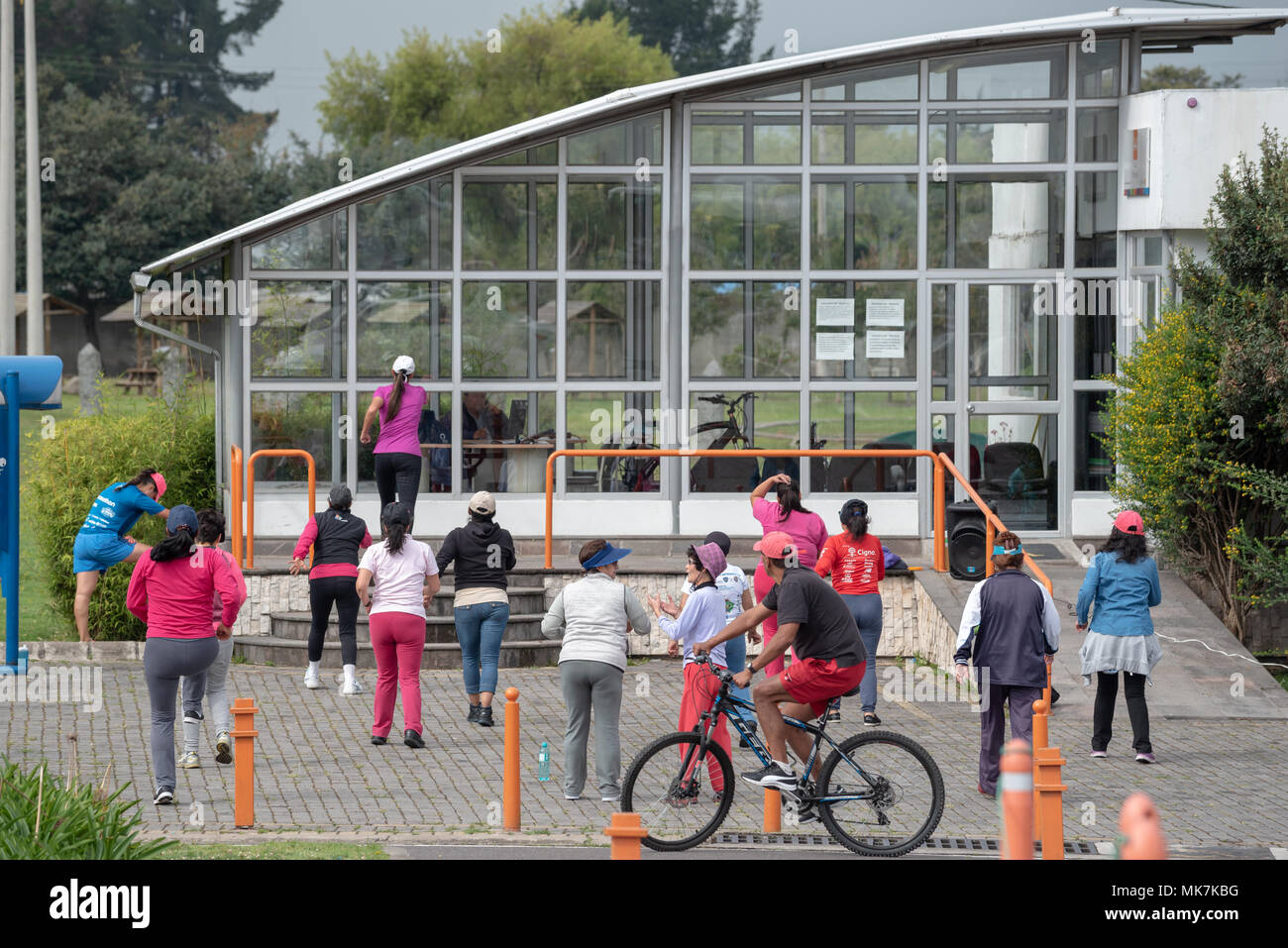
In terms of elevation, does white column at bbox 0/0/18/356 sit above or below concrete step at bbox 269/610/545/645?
above

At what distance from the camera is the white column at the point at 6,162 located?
70.0ft

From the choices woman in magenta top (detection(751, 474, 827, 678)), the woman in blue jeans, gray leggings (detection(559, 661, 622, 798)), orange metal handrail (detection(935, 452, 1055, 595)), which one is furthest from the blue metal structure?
orange metal handrail (detection(935, 452, 1055, 595))

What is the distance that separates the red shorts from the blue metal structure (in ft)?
19.6

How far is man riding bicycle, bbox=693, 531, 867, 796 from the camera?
879 cm

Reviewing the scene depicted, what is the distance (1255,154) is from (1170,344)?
2602 mm

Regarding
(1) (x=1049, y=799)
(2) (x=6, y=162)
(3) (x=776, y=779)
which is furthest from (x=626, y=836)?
(2) (x=6, y=162)

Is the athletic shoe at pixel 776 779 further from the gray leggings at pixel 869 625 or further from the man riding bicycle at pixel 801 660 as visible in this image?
the gray leggings at pixel 869 625

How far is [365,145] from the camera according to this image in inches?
2517

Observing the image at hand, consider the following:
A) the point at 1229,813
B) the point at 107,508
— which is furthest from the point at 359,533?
the point at 1229,813

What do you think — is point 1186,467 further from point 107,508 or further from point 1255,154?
point 107,508

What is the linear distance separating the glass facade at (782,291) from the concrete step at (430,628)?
7.39 feet

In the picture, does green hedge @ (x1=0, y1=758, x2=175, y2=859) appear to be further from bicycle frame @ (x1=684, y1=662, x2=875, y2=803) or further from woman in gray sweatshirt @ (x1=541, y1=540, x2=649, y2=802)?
bicycle frame @ (x1=684, y1=662, x2=875, y2=803)

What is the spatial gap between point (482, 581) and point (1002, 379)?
7219 millimetres

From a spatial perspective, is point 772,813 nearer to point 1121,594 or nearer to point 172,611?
point 1121,594
